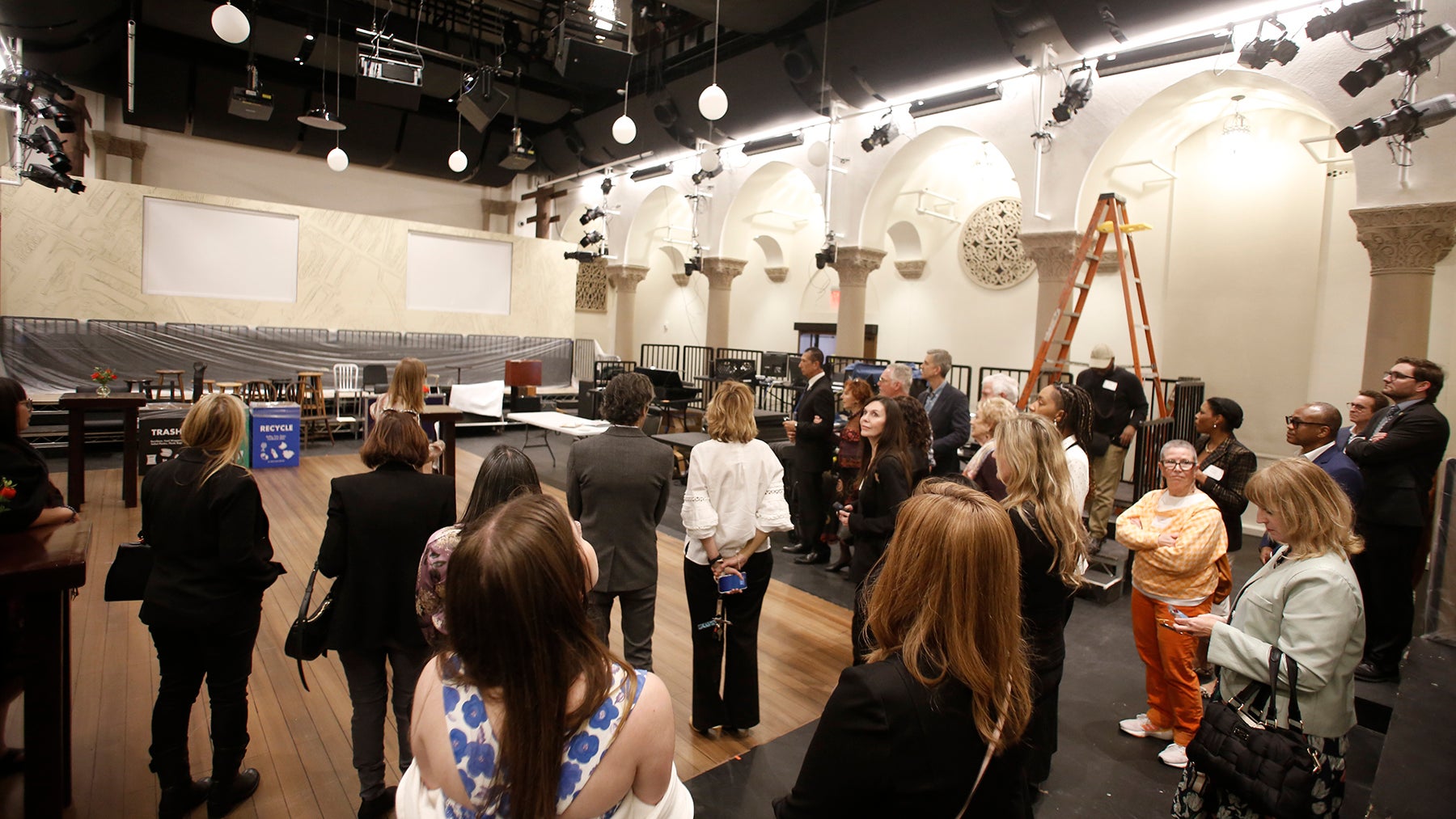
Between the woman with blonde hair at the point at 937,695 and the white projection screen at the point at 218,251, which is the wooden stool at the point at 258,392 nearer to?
the white projection screen at the point at 218,251

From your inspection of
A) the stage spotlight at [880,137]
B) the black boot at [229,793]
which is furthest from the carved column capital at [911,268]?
the black boot at [229,793]

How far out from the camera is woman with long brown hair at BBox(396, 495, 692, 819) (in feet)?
3.02

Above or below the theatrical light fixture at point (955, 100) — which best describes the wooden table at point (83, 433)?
below

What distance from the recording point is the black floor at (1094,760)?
2512mm

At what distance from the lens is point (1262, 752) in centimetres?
173

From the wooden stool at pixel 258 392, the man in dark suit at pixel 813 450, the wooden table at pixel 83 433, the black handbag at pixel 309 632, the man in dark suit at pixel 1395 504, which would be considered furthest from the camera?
the wooden stool at pixel 258 392

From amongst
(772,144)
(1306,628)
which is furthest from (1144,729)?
(772,144)

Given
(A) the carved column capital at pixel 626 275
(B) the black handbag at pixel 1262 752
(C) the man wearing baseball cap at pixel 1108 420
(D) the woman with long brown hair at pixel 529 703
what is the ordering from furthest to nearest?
(A) the carved column capital at pixel 626 275, (C) the man wearing baseball cap at pixel 1108 420, (B) the black handbag at pixel 1262 752, (D) the woman with long brown hair at pixel 529 703

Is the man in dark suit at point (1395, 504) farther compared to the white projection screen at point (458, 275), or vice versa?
the white projection screen at point (458, 275)

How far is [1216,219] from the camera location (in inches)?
318

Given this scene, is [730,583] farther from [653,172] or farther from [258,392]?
[653,172]

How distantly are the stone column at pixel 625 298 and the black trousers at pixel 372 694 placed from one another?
11710 millimetres

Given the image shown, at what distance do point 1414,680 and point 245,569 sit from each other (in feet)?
10.9

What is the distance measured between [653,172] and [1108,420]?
9053 millimetres
